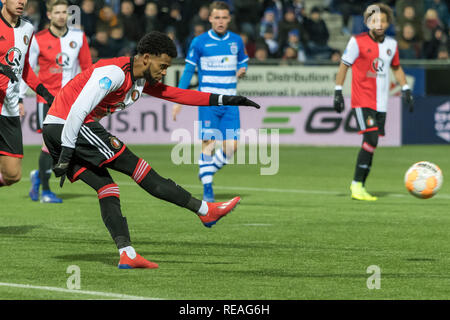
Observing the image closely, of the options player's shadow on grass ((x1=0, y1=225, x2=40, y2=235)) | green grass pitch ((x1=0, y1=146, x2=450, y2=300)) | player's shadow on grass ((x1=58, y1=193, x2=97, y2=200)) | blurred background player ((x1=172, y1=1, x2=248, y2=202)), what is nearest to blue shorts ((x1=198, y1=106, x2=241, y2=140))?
blurred background player ((x1=172, y1=1, x2=248, y2=202))

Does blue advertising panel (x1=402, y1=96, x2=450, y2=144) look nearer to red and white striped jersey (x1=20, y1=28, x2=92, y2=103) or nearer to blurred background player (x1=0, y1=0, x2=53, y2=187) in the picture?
red and white striped jersey (x1=20, y1=28, x2=92, y2=103)

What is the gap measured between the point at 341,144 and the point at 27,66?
1385 centimetres

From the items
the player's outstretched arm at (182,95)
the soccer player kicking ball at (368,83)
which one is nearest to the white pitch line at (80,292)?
the player's outstretched arm at (182,95)

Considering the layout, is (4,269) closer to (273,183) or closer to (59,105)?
(59,105)

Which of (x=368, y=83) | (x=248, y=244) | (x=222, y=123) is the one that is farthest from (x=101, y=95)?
(x=368, y=83)

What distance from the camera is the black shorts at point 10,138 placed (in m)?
9.61

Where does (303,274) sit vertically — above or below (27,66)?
below

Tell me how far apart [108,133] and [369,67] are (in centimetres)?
645

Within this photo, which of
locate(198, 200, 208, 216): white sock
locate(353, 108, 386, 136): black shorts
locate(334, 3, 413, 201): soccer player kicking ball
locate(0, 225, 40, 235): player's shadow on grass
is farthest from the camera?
locate(353, 108, 386, 136): black shorts

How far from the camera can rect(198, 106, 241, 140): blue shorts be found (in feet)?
42.2

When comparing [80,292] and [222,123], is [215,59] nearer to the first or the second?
[222,123]

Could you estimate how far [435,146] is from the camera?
23406 mm

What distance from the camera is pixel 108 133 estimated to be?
25.3 feet
